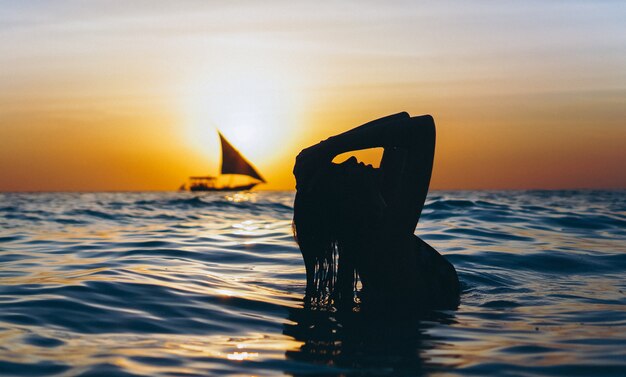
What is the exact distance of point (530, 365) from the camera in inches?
173

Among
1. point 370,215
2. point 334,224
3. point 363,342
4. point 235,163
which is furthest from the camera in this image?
point 235,163

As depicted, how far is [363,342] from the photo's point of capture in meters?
4.97

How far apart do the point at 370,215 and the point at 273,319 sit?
1.29 m

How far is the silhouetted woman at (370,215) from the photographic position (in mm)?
5227

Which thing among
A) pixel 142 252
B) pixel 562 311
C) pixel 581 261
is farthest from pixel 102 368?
pixel 581 261

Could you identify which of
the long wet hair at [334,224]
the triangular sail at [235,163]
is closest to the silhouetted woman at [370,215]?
the long wet hair at [334,224]

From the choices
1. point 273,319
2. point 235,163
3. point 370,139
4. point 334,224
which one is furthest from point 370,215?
point 235,163

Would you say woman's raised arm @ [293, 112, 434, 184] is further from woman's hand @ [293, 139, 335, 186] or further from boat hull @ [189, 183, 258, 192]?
boat hull @ [189, 183, 258, 192]

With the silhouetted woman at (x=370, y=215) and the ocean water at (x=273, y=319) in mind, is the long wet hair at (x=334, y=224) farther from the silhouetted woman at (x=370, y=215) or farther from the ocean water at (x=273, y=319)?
the ocean water at (x=273, y=319)

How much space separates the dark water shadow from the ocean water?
0.05 ft

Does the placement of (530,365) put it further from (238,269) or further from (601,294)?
(238,269)

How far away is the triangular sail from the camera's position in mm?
93312

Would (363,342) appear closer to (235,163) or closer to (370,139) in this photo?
(370,139)

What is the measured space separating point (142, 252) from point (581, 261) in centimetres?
660
